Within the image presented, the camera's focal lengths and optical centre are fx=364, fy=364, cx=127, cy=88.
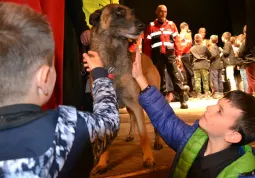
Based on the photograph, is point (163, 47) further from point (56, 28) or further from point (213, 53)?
point (56, 28)

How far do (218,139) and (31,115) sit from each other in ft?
4.15

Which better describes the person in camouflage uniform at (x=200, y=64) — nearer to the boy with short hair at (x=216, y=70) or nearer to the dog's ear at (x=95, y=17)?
the boy with short hair at (x=216, y=70)

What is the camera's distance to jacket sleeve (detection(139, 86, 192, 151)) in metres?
2.13

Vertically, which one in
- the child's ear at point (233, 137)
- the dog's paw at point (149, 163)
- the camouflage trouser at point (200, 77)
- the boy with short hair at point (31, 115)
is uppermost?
the boy with short hair at point (31, 115)

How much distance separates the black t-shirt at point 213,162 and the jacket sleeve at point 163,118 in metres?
0.21

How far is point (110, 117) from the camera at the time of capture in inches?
49.1

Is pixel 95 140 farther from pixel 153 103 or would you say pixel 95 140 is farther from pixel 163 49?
pixel 163 49

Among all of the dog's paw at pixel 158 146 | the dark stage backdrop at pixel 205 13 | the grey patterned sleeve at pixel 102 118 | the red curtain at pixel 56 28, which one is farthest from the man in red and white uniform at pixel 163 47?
the dark stage backdrop at pixel 205 13

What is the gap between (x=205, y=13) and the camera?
1442 cm

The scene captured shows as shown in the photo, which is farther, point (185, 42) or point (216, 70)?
point (216, 70)

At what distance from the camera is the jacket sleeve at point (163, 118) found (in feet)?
6.99

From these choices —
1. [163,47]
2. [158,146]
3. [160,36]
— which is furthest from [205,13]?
[158,146]

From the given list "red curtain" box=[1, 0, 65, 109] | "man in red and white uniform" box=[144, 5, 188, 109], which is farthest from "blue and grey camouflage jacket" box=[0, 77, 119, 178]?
"man in red and white uniform" box=[144, 5, 188, 109]

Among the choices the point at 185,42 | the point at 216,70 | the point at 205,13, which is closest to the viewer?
the point at 185,42
